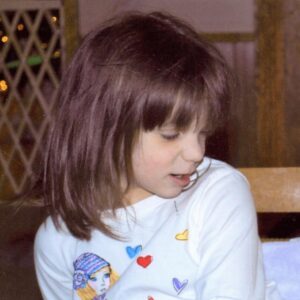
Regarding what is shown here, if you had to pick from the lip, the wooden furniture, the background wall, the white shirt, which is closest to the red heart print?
the white shirt

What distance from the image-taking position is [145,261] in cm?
116

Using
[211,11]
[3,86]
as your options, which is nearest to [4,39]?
[3,86]

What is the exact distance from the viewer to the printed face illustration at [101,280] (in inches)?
47.3

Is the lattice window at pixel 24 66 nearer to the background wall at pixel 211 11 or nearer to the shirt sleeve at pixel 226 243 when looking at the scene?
the background wall at pixel 211 11

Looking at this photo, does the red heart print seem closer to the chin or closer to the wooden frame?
the chin

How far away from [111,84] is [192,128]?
0.13 meters

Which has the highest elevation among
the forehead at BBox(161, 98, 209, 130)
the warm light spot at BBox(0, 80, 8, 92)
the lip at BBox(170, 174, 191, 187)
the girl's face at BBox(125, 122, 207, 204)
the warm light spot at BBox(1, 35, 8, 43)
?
the forehead at BBox(161, 98, 209, 130)

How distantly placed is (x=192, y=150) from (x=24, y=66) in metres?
2.58

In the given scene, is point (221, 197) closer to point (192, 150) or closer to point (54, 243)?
point (192, 150)

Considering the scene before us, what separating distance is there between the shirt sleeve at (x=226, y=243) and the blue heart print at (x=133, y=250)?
0.28 feet

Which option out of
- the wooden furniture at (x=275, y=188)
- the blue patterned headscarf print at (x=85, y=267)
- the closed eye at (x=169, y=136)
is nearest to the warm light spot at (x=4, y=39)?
the wooden furniture at (x=275, y=188)

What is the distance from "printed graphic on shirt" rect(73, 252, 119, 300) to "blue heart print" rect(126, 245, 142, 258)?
38 millimetres

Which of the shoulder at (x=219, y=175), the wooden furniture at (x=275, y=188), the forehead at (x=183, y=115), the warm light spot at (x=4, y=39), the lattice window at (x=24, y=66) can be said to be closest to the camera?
the forehead at (x=183, y=115)

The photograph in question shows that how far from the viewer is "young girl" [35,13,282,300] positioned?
1079 millimetres
